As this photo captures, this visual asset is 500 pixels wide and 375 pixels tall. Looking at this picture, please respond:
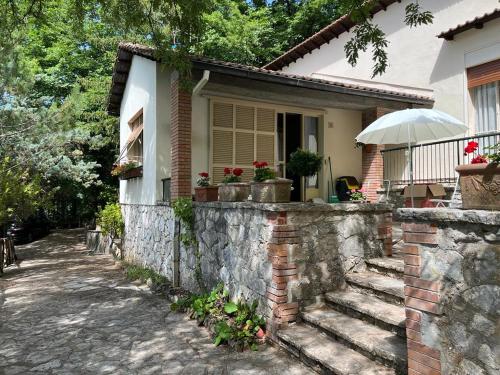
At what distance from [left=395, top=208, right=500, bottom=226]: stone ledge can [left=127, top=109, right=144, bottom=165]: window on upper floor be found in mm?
8561

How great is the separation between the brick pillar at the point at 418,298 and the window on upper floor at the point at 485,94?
7.15 meters

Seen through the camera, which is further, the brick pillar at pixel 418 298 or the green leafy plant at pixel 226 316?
the green leafy plant at pixel 226 316

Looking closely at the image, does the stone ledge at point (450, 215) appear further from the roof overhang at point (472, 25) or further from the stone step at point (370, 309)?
the roof overhang at point (472, 25)

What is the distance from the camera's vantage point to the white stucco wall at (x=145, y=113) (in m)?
8.83

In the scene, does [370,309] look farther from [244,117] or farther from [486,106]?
[486,106]

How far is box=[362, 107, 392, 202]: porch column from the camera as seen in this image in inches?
367

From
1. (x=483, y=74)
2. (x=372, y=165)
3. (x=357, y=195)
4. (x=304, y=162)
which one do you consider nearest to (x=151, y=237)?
(x=304, y=162)

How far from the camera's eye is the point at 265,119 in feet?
29.7

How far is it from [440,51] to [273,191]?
25.0 ft

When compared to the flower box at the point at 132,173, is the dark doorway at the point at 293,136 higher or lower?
higher

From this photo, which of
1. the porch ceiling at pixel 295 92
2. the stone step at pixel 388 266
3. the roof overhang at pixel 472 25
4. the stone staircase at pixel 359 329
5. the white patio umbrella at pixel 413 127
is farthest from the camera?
the roof overhang at pixel 472 25

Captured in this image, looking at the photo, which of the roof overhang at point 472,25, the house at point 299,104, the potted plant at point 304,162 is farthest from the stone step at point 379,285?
the roof overhang at point 472,25

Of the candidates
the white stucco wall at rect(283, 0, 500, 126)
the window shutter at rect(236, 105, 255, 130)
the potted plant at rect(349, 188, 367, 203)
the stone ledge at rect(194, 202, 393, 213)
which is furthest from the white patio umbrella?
the white stucco wall at rect(283, 0, 500, 126)

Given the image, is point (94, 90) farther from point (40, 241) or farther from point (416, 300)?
point (416, 300)
